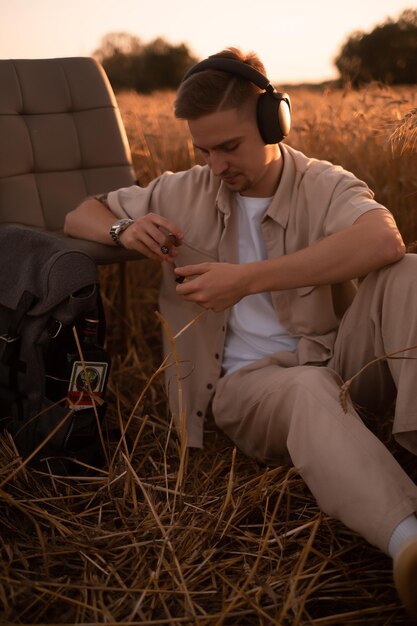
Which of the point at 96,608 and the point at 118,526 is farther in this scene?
the point at 118,526

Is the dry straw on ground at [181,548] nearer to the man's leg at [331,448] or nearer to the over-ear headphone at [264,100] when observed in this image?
the man's leg at [331,448]

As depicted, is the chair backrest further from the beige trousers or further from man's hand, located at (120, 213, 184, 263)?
the beige trousers

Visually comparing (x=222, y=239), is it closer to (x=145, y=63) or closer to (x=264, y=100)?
(x=264, y=100)

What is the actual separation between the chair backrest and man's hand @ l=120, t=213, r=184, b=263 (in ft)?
2.75

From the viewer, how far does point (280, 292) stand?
2.45 m

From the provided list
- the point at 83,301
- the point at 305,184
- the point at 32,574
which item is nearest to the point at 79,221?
the point at 83,301

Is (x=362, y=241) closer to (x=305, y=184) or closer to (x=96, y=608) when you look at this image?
(x=305, y=184)

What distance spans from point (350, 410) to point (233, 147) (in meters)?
0.89

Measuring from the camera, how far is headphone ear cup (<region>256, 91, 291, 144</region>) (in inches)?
89.8

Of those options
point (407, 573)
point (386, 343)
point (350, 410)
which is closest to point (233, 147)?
point (386, 343)

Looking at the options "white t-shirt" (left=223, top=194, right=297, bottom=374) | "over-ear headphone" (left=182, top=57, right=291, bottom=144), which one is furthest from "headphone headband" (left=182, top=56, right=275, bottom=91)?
"white t-shirt" (left=223, top=194, right=297, bottom=374)

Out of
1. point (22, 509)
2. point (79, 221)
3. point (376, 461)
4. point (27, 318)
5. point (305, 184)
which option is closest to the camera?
point (376, 461)

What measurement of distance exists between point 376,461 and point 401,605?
33 centimetres

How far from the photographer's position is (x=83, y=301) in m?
2.17
